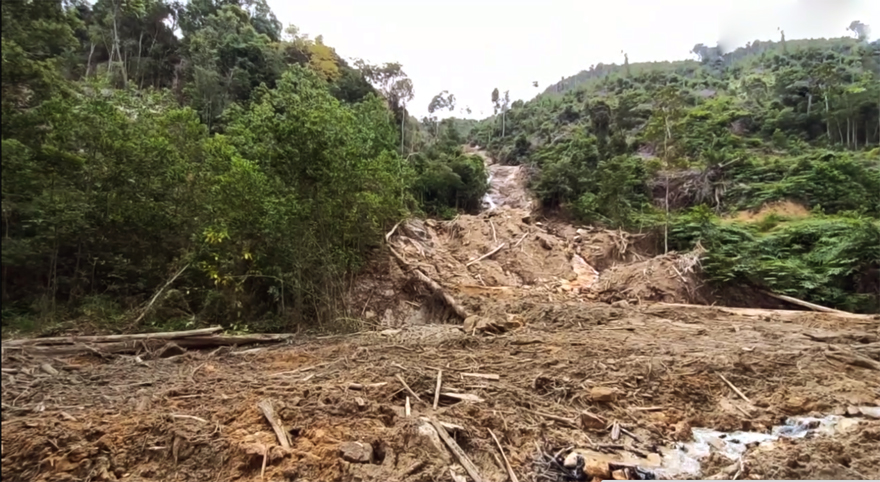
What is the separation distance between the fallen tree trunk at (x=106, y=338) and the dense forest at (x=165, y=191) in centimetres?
5

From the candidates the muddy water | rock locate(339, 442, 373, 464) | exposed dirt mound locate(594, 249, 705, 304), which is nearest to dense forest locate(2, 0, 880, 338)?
exposed dirt mound locate(594, 249, 705, 304)

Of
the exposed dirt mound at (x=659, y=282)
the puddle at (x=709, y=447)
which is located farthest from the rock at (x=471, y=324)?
the exposed dirt mound at (x=659, y=282)

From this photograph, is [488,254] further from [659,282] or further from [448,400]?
[448,400]

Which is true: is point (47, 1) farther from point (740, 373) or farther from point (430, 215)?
point (430, 215)

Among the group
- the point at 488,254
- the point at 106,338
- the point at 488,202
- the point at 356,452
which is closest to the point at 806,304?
the point at 488,254

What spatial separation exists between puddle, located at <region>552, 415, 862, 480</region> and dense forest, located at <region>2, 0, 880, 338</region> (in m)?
2.39

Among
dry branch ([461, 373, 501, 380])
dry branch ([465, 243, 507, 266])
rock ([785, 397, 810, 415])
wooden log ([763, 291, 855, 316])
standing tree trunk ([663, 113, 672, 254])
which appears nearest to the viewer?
rock ([785, 397, 810, 415])

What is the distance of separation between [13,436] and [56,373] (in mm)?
784

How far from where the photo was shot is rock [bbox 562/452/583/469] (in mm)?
2264

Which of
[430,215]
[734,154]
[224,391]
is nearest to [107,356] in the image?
[224,391]

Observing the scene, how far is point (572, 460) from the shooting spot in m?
2.29

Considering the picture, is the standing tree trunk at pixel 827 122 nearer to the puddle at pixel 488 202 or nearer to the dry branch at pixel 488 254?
the puddle at pixel 488 202

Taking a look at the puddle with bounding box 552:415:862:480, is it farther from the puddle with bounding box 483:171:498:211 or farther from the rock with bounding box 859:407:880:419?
the puddle with bounding box 483:171:498:211

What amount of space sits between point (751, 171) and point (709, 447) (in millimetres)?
15786
